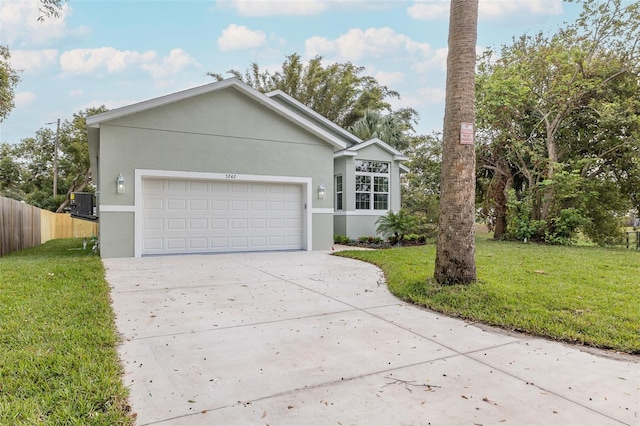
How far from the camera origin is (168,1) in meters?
13.0

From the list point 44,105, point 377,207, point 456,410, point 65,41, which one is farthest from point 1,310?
point 44,105

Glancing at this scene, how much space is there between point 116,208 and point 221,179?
2662mm

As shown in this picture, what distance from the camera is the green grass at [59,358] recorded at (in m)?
2.39

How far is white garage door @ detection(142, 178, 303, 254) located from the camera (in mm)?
10523

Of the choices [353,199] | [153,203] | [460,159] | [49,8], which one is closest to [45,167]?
[153,203]

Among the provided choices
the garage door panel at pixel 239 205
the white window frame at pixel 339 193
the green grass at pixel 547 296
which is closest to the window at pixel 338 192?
the white window frame at pixel 339 193

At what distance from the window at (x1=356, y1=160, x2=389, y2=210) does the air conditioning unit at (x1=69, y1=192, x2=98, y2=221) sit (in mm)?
9648

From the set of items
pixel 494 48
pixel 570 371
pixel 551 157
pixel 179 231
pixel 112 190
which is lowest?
pixel 570 371

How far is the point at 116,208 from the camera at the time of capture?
991cm

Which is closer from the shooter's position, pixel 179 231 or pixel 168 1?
pixel 179 231

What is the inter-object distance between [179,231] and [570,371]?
31.1ft

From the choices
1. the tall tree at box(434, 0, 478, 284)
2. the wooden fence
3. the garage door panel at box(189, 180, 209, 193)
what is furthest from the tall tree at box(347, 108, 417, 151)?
the tall tree at box(434, 0, 478, 284)

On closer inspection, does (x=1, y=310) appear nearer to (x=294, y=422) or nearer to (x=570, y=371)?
(x=294, y=422)

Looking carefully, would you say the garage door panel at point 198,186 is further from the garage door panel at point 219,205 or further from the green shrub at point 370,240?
the green shrub at point 370,240
